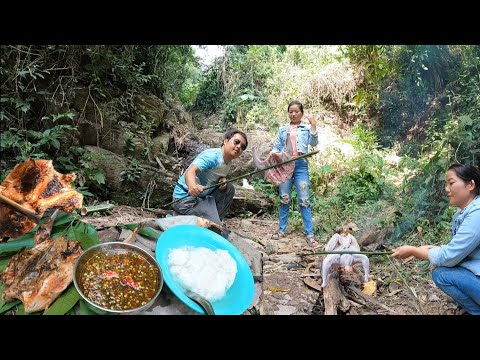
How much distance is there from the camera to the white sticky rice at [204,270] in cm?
154

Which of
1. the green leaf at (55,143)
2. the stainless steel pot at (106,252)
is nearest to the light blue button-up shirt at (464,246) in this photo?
the stainless steel pot at (106,252)

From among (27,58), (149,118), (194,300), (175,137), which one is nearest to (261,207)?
(175,137)

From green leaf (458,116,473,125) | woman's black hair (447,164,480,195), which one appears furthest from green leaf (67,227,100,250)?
green leaf (458,116,473,125)

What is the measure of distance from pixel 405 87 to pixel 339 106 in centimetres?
59

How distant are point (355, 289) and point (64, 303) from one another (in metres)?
1.26

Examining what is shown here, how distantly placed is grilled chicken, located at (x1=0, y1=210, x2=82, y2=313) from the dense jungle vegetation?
2.68 ft

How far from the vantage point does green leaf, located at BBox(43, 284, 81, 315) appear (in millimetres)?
1434

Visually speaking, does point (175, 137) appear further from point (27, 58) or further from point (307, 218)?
point (307, 218)

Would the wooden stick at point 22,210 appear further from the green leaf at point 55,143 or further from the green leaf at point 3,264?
the green leaf at point 55,143

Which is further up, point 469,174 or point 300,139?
point 469,174

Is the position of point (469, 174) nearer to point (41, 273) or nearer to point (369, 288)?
point (369, 288)

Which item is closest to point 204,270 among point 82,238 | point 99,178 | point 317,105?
point 82,238

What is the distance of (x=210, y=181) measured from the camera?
7.61ft

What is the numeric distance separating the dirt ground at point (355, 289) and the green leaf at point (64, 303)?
72 cm
